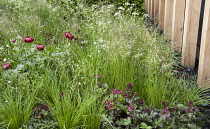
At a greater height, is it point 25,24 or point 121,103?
point 25,24

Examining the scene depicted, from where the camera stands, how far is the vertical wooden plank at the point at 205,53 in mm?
2584

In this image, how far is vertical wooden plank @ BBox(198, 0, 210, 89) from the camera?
8.48 ft

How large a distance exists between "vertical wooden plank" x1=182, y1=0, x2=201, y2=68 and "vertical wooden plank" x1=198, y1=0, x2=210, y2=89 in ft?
1.59

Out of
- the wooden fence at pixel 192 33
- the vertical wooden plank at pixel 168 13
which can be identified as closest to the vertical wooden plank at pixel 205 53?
the wooden fence at pixel 192 33

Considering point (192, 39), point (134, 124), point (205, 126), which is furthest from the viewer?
point (192, 39)

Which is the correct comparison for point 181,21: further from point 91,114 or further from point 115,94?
point 91,114

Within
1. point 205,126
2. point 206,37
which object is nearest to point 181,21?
point 206,37

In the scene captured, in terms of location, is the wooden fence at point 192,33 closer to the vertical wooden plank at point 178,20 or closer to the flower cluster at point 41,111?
the vertical wooden plank at point 178,20

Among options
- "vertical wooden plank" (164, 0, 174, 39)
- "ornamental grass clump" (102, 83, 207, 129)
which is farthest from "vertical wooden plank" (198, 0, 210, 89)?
"vertical wooden plank" (164, 0, 174, 39)

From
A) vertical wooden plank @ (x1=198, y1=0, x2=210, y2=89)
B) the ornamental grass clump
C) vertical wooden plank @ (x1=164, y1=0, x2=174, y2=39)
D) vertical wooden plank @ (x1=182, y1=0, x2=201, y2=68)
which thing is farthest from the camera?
vertical wooden plank @ (x1=164, y1=0, x2=174, y2=39)

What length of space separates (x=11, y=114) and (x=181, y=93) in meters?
1.64

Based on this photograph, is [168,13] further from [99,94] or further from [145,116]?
[145,116]

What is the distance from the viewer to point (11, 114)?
1.99m

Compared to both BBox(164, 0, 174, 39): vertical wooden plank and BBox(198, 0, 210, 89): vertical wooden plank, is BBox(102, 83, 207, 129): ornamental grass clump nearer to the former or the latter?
BBox(198, 0, 210, 89): vertical wooden plank
